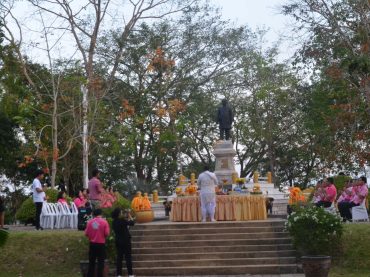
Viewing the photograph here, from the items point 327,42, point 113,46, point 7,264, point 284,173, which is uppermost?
point 113,46

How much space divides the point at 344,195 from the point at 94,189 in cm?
737

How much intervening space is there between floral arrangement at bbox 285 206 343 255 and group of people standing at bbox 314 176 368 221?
3072mm

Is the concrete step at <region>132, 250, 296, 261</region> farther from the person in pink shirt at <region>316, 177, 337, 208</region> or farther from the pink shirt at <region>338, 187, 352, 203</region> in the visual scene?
the pink shirt at <region>338, 187, 352, 203</region>

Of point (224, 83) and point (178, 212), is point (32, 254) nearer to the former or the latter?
point (178, 212)

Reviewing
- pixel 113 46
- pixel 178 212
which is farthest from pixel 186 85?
pixel 178 212

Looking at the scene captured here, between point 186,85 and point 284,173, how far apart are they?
9.60 m

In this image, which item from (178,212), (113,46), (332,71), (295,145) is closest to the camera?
(178,212)

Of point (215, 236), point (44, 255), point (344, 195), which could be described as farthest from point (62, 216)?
point (344, 195)

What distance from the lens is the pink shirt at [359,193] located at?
18627 millimetres

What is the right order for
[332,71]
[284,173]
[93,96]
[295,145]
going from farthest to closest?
[284,173] < [295,145] < [93,96] < [332,71]

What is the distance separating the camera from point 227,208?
18656 mm

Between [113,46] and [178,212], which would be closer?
[178,212]

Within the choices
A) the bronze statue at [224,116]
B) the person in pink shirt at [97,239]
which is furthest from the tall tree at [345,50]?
the person in pink shirt at [97,239]

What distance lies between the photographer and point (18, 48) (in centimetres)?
2798
